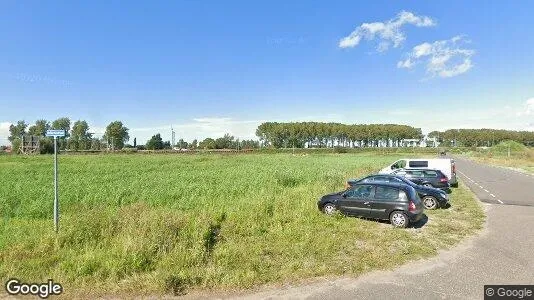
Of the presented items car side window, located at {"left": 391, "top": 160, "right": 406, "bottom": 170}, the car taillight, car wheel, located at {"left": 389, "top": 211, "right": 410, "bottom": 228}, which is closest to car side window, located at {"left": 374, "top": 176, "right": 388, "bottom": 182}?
car wheel, located at {"left": 389, "top": 211, "right": 410, "bottom": 228}

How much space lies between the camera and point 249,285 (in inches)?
246

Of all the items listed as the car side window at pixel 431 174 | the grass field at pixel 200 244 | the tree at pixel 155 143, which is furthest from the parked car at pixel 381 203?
the tree at pixel 155 143

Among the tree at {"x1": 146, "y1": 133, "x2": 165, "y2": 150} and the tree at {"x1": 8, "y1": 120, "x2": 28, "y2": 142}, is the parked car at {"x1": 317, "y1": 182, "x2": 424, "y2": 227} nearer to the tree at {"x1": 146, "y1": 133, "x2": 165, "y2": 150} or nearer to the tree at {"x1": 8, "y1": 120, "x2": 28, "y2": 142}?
the tree at {"x1": 146, "y1": 133, "x2": 165, "y2": 150}

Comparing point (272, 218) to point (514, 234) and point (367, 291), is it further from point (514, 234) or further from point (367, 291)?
point (514, 234)

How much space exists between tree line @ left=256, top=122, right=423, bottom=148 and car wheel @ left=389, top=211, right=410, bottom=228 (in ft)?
436

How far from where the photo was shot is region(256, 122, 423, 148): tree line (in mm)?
146250

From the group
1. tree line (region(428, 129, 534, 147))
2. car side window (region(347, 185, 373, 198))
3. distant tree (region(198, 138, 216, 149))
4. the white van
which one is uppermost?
tree line (region(428, 129, 534, 147))

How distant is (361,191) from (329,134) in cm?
14350

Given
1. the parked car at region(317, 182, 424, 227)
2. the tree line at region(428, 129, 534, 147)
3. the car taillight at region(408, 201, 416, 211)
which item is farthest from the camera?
the tree line at region(428, 129, 534, 147)

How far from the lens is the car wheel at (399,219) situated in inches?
427

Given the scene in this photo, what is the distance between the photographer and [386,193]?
37.1ft

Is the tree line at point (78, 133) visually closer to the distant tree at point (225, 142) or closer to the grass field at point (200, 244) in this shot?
the distant tree at point (225, 142)

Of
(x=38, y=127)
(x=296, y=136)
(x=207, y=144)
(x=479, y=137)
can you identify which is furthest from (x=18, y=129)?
(x=479, y=137)

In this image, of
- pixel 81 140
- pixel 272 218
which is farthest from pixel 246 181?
pixel 81 140
